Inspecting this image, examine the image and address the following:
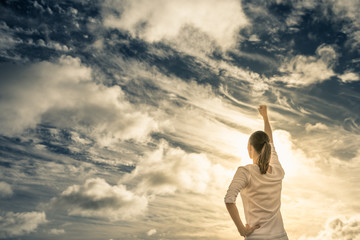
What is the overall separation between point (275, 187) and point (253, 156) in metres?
0.71

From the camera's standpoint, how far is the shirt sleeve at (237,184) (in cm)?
507

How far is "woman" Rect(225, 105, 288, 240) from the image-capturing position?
16.9ft

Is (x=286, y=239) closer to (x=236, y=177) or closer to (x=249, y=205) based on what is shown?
(x=249, y=205)

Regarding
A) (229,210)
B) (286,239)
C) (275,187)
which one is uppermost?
(275,187)

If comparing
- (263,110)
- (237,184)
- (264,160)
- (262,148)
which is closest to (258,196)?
(237,184)

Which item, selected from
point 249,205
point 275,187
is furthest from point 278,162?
point 249,205

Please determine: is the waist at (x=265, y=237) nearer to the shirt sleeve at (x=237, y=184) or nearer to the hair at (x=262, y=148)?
the shirt sleeve at (x=237, y=184)

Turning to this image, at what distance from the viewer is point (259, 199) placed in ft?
17.4

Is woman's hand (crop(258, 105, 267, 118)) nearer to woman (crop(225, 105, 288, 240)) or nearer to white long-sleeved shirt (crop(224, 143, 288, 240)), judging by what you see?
woman (crop(225, 105, 288, 240))

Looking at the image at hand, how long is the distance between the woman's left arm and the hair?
0.85 m

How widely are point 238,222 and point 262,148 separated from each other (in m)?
1.43

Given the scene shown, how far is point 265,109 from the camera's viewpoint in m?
7.56

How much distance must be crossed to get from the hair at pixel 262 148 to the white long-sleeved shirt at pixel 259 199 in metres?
0.12

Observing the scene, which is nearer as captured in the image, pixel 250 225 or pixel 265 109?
pixel 250 225
